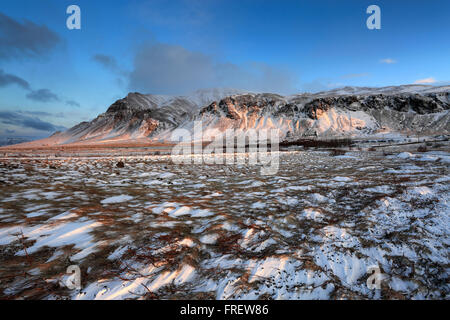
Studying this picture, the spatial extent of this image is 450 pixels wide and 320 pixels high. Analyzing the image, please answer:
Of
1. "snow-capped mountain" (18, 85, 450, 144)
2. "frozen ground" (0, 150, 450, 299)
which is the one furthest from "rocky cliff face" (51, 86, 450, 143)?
"frozen ground" (0, 150, 450, 299)

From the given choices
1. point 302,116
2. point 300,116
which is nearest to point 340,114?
point 302,116

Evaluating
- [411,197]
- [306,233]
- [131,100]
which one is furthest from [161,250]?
[131,100]

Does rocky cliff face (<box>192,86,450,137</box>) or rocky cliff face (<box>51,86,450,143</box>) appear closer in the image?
rocky cliff face (<box>192,86,450,137</box>)

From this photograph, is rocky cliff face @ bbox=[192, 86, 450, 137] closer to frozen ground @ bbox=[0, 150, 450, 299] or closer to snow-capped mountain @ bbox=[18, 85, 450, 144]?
snow-capped mountain @ bbox=[18, 85, 450, 144]

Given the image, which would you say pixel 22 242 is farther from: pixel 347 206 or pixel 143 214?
pixel 347 206

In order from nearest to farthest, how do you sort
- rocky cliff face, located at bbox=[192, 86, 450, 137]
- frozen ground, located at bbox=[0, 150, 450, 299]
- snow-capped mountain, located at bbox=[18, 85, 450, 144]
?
frozen ground, located at bbox=[0, 150, 450, 299] → rocky cliff face, located at bbox=[192, 86, 450, 137] → snow-capped mountain, located at bbox=[18, 85, 450, 144]

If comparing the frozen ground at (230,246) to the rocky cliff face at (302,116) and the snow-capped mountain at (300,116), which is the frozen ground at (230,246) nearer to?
the rocky cliff face at (302,116)

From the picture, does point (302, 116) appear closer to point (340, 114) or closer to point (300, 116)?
point (300, 116)
